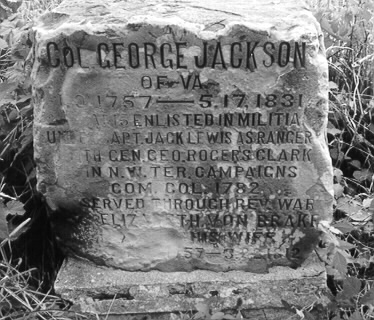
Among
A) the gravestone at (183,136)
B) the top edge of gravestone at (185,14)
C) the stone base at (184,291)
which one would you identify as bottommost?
the stone base at (184,291)

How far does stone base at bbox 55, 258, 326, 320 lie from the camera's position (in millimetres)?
2156

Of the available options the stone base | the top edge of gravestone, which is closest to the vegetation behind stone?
the stone base

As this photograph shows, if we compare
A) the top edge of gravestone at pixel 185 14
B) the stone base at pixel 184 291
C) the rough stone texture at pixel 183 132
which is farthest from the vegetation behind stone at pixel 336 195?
the top edge of gravestone at pixel 185 14

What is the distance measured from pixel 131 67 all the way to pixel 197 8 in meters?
0.29

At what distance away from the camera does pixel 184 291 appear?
217 cm

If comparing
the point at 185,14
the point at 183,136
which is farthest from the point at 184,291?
the point at 185,14

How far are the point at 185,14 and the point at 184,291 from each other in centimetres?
91

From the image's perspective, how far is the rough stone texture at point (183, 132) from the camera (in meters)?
1.88

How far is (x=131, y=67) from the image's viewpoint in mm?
1909

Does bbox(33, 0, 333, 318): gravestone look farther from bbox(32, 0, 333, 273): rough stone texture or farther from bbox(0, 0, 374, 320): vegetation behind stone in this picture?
bbox(0, 0, 374, 320): vegetation behind stone

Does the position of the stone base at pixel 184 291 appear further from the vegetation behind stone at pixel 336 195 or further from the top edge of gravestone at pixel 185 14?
the top edge of gravestone at pixel 185 14

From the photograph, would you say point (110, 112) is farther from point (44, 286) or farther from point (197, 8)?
point (44, 286)

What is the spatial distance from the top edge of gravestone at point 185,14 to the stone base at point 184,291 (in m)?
0.82

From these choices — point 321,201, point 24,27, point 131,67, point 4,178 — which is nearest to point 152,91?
point 131,67
